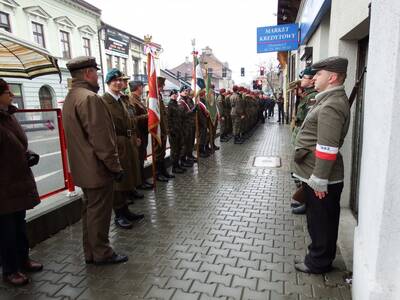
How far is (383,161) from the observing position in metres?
1.93

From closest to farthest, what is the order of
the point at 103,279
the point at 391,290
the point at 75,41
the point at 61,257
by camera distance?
the point at 391,290 → the point at 103,279 → the point at 61,257 → the point at 75,41

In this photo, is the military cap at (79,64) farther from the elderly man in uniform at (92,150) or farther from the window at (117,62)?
the window at (117,62)

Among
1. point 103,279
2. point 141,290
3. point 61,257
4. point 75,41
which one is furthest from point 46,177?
point 75,41

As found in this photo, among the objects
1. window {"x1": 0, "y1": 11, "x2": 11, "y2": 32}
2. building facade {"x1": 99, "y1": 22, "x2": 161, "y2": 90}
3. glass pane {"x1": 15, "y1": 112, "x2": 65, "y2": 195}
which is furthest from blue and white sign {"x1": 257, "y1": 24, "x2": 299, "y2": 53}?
building facade {"x1": 99, "y1": 22, "x2": 161, "y2": 90}

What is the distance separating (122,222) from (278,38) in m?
10.9

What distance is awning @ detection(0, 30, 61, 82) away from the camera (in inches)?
143

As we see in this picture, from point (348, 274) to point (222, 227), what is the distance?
1705 mm

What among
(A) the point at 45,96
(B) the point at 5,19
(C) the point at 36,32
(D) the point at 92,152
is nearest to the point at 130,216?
(D) the point at 92,152

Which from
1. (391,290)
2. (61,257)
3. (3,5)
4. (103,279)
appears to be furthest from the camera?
(3,5)

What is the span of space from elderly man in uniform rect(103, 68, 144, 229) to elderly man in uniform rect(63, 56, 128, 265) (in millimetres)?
900

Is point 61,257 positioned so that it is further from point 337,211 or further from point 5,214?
point 337,211

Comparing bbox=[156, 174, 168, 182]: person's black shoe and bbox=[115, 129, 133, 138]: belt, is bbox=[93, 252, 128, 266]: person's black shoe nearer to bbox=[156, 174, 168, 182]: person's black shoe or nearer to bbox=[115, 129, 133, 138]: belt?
bbox=[115, 129, 133, 138]: belt

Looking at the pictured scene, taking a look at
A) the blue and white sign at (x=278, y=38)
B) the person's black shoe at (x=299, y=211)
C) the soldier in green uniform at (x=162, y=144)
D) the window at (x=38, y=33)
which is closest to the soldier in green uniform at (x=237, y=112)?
the blue and white sign at (x=278, y=38)

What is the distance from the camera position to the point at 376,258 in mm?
2006
